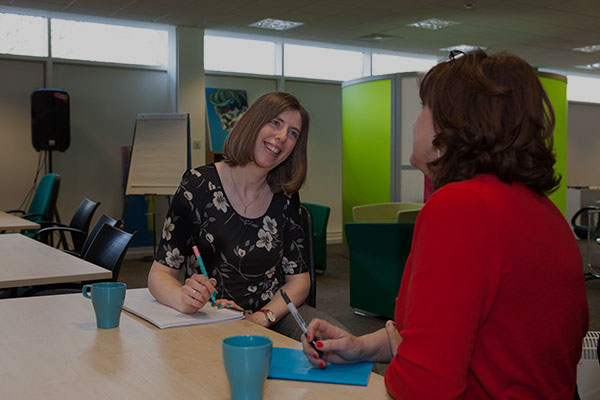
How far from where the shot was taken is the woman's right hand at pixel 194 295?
161 cm

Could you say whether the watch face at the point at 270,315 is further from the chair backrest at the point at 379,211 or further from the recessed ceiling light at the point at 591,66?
the recessed ceiling light at the point at 591,66

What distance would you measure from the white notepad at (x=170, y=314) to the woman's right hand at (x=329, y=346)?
39cm

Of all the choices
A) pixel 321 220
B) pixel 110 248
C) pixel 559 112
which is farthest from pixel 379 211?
pixel 110 248

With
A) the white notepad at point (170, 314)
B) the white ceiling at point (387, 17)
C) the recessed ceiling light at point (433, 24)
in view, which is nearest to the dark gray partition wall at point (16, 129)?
the white ceiling at point (387, 17)

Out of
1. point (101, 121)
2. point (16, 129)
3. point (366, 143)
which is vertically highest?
point (101, 121)

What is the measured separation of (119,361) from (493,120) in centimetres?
86

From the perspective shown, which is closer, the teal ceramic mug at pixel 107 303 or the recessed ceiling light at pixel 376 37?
the teal ceramic mug at pixel 107 303

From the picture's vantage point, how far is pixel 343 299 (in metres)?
5.66

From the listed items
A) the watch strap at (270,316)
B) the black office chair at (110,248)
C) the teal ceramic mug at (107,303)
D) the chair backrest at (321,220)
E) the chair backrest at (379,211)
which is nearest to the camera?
the teal ceramic mug at (107,303)

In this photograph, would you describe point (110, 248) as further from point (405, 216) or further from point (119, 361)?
point (405, 216)

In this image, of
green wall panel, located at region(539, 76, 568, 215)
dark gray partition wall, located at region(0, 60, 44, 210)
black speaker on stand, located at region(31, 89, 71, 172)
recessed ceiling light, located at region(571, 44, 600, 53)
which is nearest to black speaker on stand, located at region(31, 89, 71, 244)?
black speaker on stand, located at region(31, 89, 71, 172)

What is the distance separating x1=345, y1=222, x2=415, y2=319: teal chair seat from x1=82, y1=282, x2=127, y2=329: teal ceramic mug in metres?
3.07

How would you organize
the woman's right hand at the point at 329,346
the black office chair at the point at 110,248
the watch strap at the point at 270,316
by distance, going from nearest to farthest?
the woman's right hand at the point at 329,346 < the watch strap at the point at 270,316 < the black office chair at the point at 110,248

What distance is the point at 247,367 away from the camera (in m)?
0.99
